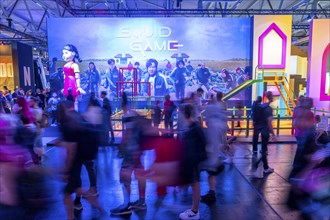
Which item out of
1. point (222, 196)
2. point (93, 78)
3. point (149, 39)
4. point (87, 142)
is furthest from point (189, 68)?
point (87, 142)

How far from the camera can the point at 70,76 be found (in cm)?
1600

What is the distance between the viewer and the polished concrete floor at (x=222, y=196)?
4.57m

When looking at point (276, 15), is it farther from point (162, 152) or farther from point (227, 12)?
point (162, 152)

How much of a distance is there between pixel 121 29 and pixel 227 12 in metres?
6.82

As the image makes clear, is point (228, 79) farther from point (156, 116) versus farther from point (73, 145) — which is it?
point (73, 145)

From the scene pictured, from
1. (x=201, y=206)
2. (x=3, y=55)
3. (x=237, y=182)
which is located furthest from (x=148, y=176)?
(x=3, y=55)

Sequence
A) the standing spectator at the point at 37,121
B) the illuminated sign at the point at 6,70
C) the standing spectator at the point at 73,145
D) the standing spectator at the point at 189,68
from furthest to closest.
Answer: the illuminated sign at the point at 6,70 < the standing spectator at the point at 189,68 < the standing spectator at the point at 37,121 < the standing spectator at the point at 73,145

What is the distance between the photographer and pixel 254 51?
1596 cm

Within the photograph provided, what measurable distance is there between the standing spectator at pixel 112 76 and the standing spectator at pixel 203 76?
473 cm

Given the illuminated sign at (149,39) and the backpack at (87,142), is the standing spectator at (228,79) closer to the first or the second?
the illuminated sign at (149,39)

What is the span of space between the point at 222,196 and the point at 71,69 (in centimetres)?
1302

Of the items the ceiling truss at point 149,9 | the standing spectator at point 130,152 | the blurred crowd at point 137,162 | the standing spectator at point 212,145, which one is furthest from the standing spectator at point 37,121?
the ceiling truss at point 149,9

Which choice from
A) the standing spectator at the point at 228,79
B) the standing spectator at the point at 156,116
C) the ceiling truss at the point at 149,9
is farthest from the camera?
the standing spectator at the point at 228,79

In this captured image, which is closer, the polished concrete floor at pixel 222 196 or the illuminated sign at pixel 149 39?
the polished concrete floor at pixel 222 196
